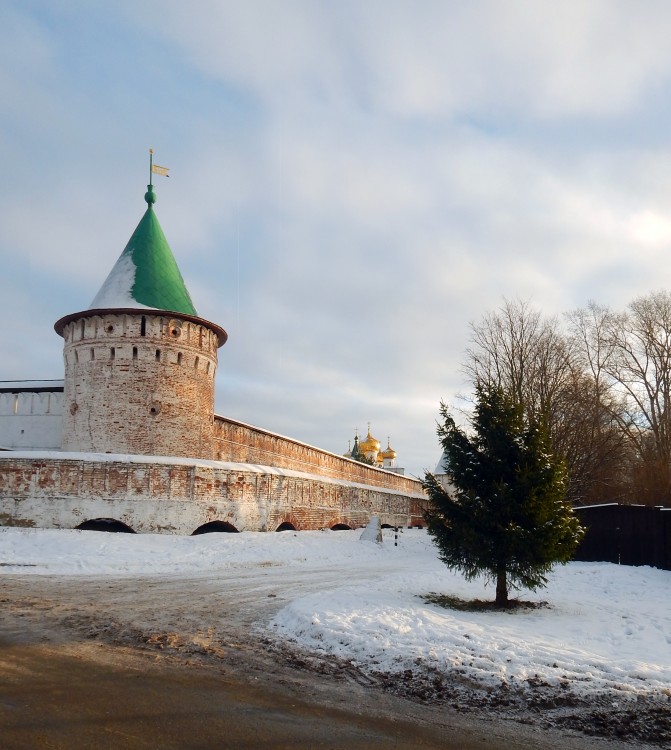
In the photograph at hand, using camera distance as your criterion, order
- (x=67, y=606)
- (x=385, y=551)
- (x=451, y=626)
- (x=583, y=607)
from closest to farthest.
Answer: (x=451, y=626) < (x=67, y=606) < (x=583, y=607) < (x=385, y=551)

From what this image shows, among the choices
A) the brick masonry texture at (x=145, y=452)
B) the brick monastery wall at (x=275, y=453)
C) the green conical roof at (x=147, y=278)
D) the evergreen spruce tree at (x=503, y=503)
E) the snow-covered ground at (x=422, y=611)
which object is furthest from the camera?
the brick monastery wall at (x=275, y=453)

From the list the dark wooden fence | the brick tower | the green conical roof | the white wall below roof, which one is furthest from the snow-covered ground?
the green conical roof

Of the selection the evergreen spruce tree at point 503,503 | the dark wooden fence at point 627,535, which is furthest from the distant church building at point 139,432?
the evergreen spruce tree at point 503,503

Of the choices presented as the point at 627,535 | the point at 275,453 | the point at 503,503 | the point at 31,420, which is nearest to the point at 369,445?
the point at 275,453

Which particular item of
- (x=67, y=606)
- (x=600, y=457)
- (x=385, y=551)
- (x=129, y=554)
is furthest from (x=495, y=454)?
(x=600, y=457)

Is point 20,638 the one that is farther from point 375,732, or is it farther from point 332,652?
point 375,732

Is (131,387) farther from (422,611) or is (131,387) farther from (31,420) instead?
(422,611)

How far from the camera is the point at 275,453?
2988 centimetres

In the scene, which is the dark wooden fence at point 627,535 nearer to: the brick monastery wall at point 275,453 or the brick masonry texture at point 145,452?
the brick masonry texture at point 145,452

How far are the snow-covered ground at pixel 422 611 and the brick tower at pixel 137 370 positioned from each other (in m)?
4.35

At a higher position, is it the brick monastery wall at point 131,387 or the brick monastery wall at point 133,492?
the brick monastery wall at point 131,387

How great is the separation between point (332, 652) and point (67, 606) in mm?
4202

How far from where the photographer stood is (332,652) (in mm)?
6480

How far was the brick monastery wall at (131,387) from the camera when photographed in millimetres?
21359
